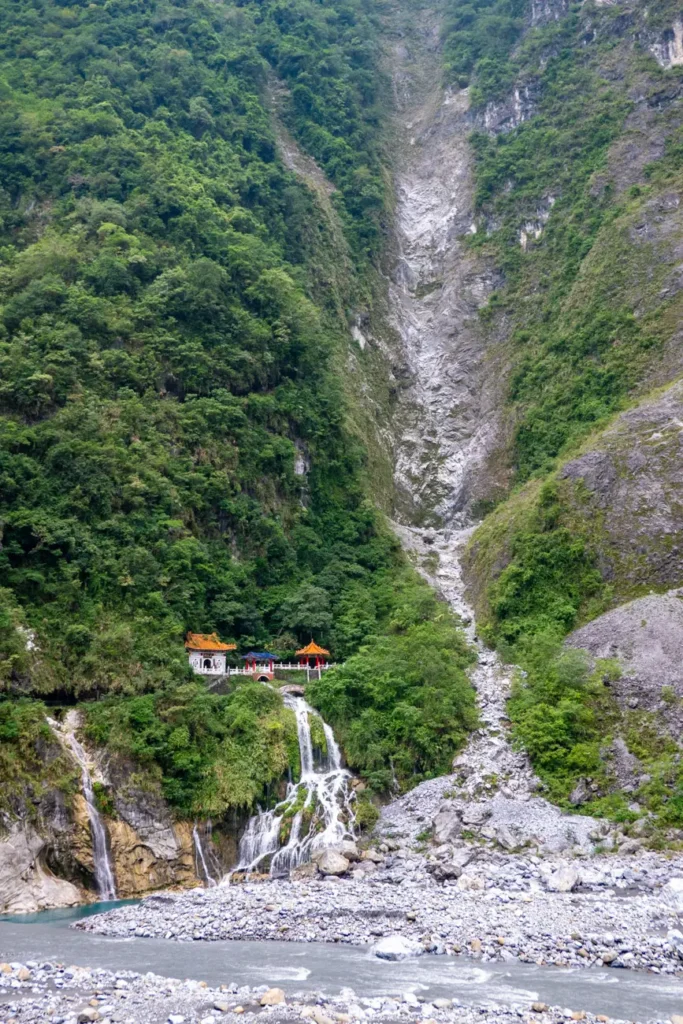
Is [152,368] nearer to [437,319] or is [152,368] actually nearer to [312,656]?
[312,656]

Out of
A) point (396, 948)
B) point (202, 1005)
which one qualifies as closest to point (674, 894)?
point (396, 948)

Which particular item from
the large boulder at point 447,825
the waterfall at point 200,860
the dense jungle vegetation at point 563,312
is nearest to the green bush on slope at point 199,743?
the waterfall at point 200,860

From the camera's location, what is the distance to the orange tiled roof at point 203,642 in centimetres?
3519

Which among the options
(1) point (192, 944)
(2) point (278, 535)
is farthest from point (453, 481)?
(1) point (192, 944)

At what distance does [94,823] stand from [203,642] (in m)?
10.3

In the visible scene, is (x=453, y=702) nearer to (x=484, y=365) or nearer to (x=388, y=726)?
(x=388, y=726)

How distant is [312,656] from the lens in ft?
126

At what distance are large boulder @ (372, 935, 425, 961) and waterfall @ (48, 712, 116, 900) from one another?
10.3 metres

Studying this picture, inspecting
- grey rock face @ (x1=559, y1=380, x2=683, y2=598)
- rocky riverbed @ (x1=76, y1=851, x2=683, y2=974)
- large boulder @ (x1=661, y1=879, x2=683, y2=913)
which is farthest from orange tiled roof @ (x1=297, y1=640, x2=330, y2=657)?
large boulder @ (x1=661, y1=879, x2=683, y2=913)

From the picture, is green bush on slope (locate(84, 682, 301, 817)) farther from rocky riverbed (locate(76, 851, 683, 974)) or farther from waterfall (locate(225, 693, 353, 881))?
rocky riverbed (locate(76, 851, 683, 974))

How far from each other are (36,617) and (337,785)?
12336mm

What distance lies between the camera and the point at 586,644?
3494 cm

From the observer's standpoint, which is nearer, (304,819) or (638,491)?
(304,819)

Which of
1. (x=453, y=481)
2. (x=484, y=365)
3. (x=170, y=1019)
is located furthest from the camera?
(x=484, y=365)
